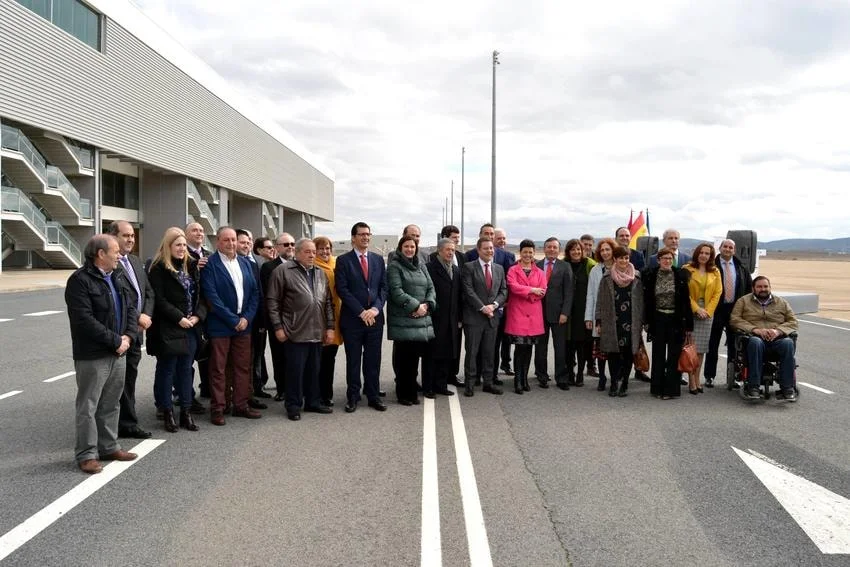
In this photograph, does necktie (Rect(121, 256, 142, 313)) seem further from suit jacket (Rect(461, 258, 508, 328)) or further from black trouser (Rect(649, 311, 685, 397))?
black trouser (Rect(649, 311, 685, 397))

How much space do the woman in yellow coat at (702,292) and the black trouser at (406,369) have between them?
344 centimetres

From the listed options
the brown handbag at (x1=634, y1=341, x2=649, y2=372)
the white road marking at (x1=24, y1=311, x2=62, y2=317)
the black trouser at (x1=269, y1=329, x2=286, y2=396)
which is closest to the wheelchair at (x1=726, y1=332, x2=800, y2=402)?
the brown handbag at (x1=634, y1=341, x2=649, y2=372)

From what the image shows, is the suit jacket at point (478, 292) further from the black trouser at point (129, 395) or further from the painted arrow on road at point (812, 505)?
the black trouser at point (129, 395)

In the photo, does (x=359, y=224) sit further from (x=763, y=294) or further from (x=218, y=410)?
(x=763, y=294)

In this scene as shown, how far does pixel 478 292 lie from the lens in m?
8.31

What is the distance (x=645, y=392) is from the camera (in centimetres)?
834

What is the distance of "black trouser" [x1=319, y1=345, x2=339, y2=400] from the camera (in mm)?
7426

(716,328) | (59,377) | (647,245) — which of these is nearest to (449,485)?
(716,328)

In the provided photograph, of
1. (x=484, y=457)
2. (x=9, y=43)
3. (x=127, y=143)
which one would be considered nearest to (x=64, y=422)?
(x=484, y=457)

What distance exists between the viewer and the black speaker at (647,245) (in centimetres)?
1414

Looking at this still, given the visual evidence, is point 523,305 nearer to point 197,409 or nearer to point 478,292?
point 478,292

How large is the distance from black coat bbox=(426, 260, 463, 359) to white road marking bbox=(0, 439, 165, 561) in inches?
141

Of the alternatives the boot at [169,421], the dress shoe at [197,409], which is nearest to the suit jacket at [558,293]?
the dress shoe at [197,409]

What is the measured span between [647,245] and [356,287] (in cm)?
909
